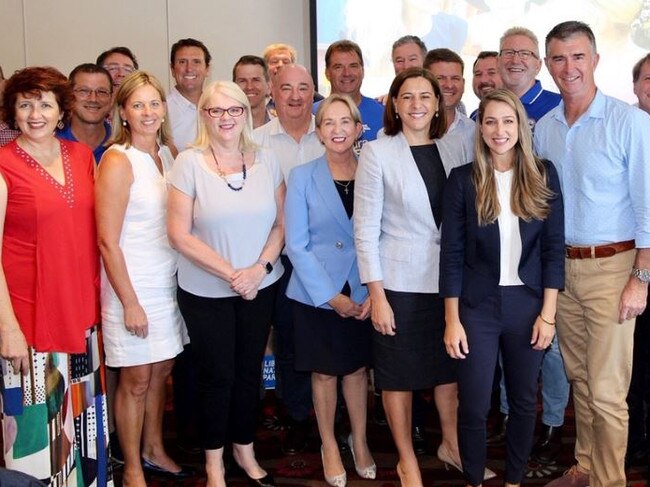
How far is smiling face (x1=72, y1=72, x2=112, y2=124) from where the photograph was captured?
340 centimetres

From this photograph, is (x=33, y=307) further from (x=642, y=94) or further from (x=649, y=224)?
(x=642, y=94)

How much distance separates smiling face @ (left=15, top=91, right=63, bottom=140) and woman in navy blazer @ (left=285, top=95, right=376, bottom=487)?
0.95 meters

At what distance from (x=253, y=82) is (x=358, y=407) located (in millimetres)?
1893

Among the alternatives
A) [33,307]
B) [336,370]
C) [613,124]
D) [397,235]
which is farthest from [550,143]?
[33,307]

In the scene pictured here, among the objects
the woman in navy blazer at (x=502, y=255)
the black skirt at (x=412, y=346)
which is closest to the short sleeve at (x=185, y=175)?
the black skirt at (x=412, y=346)

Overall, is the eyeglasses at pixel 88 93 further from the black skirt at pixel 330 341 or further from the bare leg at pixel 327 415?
the bare leg at pixel 327 415

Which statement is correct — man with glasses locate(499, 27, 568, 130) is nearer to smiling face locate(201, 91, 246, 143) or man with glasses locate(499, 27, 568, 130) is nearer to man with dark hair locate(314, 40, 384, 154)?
man with dark hair locate(314, 40, 384, 154)

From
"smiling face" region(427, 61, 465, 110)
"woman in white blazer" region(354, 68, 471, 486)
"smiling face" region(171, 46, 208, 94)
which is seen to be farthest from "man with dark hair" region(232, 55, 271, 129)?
"woman in white blazer" region(354, 68, 471, 486)

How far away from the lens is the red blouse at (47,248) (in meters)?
2.49

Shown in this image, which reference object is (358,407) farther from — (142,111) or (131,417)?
(142,111)

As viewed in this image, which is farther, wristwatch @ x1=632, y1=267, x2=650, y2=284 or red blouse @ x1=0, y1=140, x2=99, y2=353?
wristwatch @ x1=632, y1=267, x2=650, y2=284

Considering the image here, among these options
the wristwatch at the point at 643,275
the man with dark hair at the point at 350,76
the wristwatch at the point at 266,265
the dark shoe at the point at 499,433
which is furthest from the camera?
the man with dark hair at the point at 350,76

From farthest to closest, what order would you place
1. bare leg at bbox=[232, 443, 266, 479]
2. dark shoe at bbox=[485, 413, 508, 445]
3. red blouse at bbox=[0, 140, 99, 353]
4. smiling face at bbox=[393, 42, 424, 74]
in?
smiling face at bbox=[393, 42, 424, 74]
dark shoe at bbox=[485, 413, 508, 445]
bare leg at bbox=[232, 443, 266, 479]
red blouse at bbox=[0, 140, 99, 353]

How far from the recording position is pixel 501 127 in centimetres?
267
